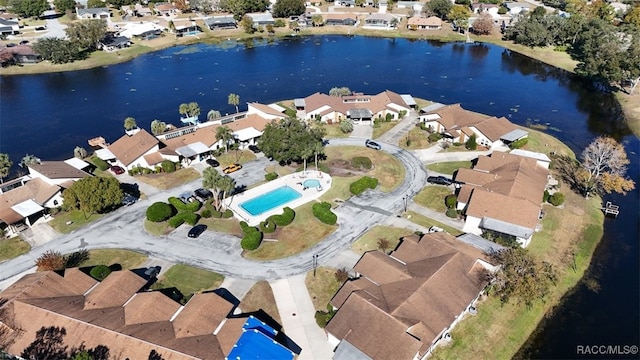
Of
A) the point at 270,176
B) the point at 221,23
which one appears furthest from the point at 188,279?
the point at 221,23

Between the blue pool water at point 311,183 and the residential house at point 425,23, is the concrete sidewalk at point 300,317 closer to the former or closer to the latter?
the blue pool water at point 311,183

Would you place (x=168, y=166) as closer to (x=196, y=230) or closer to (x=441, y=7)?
(x=196, y=230)

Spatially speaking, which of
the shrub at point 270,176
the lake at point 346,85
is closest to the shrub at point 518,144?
the lake at point 346,85

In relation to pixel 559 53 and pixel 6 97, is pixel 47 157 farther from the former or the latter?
pixel 559 53

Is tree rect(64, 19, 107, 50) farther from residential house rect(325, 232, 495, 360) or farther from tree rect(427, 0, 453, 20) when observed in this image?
residential house rect(325, 232, 495, 360)

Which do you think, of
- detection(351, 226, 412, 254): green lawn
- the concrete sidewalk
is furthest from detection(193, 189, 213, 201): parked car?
detection(351, 226, 412, 254): green lawn

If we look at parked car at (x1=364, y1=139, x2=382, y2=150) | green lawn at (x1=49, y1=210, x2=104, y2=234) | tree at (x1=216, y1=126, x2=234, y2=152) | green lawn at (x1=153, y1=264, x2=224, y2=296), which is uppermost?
tree at (x1=216, y1=126, x2=234, y2=152)
